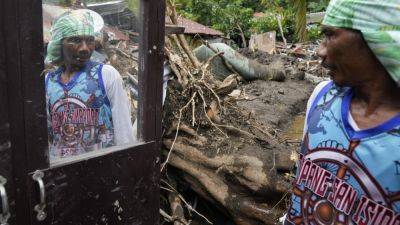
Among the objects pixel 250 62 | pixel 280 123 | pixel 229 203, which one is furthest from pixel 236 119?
pixel 250 62

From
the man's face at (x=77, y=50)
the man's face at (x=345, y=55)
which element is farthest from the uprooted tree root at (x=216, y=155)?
the man's face at (x=345, y=55)

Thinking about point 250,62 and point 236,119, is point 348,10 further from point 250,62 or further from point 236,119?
point 250,62

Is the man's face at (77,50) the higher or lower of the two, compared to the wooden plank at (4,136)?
higher

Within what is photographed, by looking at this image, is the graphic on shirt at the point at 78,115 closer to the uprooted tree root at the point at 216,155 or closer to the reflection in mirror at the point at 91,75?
the reflection in mirror at the point at 91,75

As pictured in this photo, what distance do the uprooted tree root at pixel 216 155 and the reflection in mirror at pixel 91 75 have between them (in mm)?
925

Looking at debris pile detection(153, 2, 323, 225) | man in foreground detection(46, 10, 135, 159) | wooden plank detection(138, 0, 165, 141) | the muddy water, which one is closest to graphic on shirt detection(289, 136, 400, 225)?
wooden plank detection(138, 0, 165, 141)

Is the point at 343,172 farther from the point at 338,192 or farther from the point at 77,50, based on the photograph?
the point at 77,50

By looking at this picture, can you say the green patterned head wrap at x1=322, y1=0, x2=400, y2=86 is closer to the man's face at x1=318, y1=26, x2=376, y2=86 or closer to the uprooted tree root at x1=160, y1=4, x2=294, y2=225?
the man's face at x1=318, y1=26, x2=376, y2=86

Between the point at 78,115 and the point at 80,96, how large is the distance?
0.10 meters

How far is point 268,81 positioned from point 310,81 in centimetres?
193

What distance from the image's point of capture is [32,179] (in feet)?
5.42

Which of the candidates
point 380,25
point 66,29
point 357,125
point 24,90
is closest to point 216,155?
point 66,29

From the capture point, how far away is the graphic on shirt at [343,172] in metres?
1.16

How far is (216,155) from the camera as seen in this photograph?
3.08 meters
